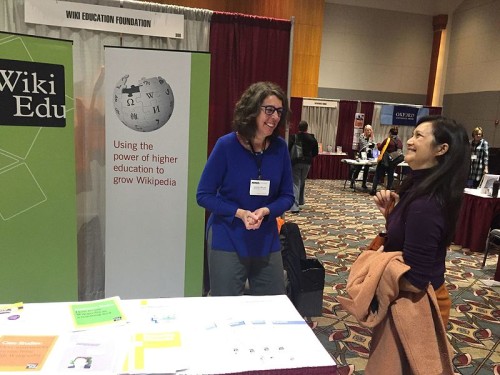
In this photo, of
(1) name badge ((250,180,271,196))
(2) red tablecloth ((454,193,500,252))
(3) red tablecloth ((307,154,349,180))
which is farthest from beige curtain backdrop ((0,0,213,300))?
(3) red tablecloth ((307,154,349,180))

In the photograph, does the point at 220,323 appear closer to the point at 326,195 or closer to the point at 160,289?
the point at 160,289

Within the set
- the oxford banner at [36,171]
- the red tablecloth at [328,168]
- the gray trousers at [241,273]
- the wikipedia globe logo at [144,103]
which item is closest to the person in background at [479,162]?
the red tablecloth at [328,168]

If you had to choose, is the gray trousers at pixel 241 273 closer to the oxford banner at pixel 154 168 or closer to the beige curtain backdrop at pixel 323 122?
the oxford banner at pixel 154 168

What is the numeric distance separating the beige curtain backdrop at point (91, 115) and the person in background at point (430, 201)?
2452 mm

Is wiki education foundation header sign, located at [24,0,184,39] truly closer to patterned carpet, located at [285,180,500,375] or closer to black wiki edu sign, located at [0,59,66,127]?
black wiki edu sign, located at [0,59,66,127]

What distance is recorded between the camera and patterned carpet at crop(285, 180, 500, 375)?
268 centimetres

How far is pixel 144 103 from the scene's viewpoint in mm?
2748

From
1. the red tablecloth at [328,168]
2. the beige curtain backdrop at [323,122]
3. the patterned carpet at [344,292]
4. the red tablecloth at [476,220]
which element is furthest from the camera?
the beige curtain backdrop at [323,122]

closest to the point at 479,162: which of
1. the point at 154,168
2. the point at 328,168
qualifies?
the point at 328,168

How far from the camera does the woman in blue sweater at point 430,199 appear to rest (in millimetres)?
1346

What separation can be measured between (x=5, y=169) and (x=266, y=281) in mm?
1673

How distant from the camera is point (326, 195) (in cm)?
851

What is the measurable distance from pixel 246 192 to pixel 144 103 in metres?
1.26

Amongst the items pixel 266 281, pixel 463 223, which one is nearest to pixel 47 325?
pixel 266 281
